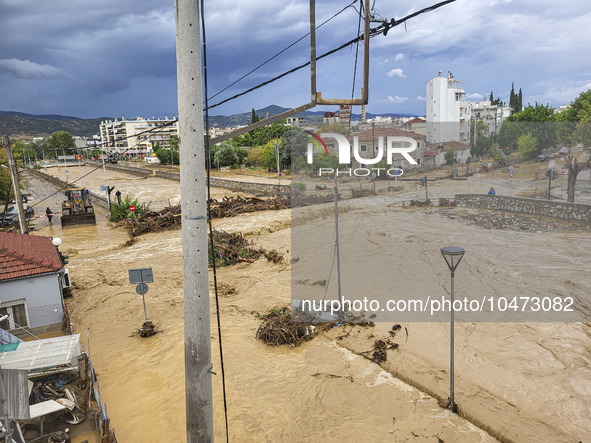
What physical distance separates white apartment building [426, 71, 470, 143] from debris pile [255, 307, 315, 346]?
5780 cm

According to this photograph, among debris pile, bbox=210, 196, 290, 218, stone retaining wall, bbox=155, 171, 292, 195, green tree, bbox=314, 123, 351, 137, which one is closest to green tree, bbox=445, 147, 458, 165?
green tree, bbox=314, 123, 351, 137

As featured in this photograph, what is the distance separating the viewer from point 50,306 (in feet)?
36.4

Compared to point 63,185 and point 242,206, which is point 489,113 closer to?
point 242,206

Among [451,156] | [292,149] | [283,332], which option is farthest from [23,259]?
[451,156]

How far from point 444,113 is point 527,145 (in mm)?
19710

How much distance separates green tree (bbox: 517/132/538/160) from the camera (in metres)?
49.1

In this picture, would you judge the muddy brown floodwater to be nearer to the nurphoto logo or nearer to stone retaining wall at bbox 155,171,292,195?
stone retaining wall at bbox 155,171,292,195

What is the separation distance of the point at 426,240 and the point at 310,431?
665 inches

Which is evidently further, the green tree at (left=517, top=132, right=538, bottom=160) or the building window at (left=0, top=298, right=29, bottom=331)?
the green tree at (left=517, top=132, right=538, bottom=160)

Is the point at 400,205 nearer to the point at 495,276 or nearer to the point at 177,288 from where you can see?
the point at 495,276

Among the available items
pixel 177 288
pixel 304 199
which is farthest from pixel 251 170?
pixel 177 288

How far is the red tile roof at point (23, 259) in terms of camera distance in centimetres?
1048

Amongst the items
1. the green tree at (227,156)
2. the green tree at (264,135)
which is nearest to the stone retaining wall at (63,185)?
the green tree at (227,156)

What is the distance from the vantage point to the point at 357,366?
9555 mm
